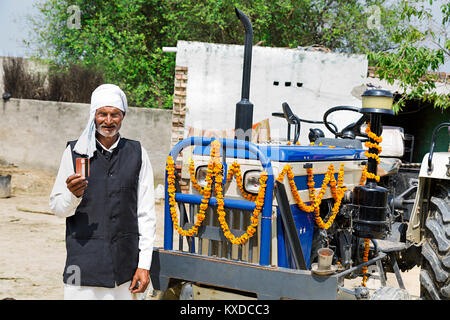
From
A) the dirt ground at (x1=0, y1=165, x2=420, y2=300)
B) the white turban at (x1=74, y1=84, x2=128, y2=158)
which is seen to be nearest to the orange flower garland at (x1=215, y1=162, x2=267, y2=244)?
the white turban at (x1=74, y1=84, x2=128, y2=158)

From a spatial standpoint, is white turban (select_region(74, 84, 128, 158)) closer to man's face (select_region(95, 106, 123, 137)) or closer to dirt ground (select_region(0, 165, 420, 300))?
man's face (select_region(95, 106, 123, 137))

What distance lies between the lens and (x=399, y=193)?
537 cm

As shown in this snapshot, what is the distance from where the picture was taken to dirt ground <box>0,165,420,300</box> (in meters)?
5.21

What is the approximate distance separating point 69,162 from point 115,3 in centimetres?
1609

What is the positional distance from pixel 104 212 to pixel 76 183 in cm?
27

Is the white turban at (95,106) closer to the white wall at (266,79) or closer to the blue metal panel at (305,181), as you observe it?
the blue metal panel at (305,181)

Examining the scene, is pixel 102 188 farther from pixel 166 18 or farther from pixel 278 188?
pixel 166 18

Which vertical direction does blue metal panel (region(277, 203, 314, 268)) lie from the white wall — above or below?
below

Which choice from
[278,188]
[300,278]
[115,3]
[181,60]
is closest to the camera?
[300,278]

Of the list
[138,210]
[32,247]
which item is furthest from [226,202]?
[32,247]

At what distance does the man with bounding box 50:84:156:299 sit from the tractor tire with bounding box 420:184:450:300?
2.15 metres

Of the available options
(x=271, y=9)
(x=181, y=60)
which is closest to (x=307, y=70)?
(x=181, y=60)

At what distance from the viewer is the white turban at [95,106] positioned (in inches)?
109
